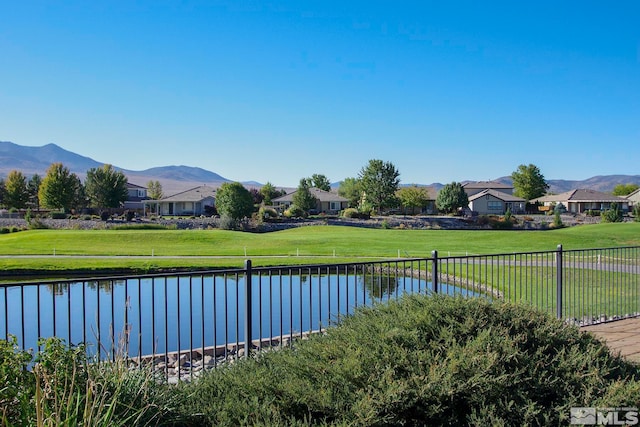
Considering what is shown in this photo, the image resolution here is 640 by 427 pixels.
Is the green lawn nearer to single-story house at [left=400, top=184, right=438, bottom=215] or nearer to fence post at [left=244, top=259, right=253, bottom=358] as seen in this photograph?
fence post at [left=244, top=259, right=253, bottom=358]

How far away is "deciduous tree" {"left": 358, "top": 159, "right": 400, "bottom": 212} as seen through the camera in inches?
3221

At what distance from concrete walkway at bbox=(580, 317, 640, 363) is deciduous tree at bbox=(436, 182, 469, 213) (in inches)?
2914

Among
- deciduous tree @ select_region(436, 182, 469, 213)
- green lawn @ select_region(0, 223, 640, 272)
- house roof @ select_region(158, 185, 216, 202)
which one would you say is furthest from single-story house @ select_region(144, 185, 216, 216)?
green lawn @ select_region(0, 223, 640, 272)

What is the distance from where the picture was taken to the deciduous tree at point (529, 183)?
104 m

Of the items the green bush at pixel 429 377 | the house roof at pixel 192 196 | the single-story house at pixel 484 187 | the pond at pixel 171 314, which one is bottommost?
the pond at pixel 171 314

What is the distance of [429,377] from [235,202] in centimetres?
5938

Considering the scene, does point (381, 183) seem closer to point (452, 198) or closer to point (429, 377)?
point (452, 198)

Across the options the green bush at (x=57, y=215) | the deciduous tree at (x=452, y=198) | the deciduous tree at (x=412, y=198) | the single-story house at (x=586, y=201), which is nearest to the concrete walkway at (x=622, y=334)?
the green bush at (x=57, y=215)

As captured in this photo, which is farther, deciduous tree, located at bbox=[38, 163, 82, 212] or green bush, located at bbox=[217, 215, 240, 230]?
deciduous tree, located at bbox=[38, 163, 82, 212]

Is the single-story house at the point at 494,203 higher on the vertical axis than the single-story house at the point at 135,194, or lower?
lower

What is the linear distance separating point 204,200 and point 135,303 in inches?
2944

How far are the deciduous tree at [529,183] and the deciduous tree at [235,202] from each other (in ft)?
199

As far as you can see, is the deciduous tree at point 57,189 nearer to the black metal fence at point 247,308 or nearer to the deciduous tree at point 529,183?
the black metal fence at point 247,308

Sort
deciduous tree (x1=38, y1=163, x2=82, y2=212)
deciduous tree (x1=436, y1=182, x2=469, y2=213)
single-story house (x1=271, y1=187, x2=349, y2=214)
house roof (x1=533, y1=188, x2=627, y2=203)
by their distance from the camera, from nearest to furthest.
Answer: deciduous tree (x1=38, y1=163, x2=82, y2=212), deciduous tree (x1=436, y1=182, x2=469, y2=213), house roof (x1=533, y1=188, x2=627, y2=203), single-story house (x1=271, y1=187, x2=349, y2=214)
